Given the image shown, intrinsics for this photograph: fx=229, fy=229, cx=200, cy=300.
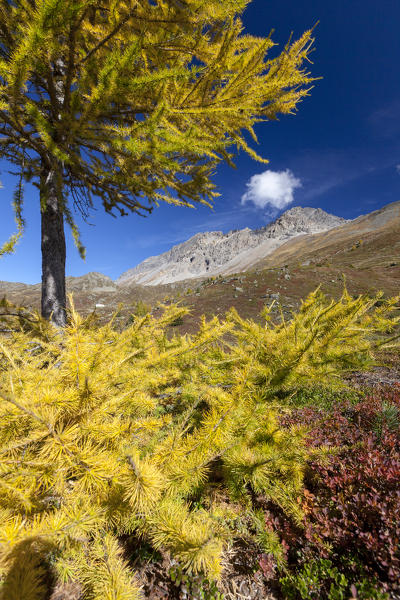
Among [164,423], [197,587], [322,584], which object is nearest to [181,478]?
[164,423]

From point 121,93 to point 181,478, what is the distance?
9.11 feet

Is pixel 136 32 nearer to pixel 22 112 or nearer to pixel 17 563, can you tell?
pixel 22 112

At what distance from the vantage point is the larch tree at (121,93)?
170 cm

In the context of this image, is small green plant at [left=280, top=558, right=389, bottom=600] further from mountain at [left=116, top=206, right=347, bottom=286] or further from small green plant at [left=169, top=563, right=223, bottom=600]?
mountain at [left=116, top=206, right=347, bottom=286]

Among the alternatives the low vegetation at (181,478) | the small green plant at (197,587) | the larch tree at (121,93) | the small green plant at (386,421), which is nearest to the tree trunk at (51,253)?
the larch tree at (121,93)

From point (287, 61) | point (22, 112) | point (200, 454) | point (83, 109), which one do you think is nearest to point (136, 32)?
point (83, 109)

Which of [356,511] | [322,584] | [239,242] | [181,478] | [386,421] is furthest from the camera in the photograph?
[239,242]

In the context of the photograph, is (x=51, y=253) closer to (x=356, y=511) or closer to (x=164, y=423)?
(x=164, y=423)

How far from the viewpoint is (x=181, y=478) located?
1226 millimetres

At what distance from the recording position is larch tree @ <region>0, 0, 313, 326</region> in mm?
1701

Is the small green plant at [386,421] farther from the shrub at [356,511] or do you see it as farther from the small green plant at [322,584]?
the small green plant at [322,584]

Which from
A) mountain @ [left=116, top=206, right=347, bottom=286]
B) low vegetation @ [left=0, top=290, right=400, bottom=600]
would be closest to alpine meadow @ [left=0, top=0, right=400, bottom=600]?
low vegetation @ [left=0, top=290, right=400, bottom=600]

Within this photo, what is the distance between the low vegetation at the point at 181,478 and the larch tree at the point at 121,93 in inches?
61.3

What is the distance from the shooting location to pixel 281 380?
1814 mm
